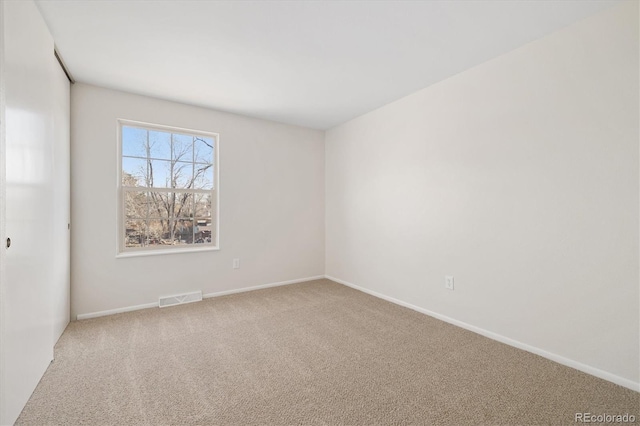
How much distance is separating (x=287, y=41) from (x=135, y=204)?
249cm

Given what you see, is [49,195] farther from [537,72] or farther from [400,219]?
[537,72]

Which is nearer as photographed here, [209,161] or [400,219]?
[400,219]

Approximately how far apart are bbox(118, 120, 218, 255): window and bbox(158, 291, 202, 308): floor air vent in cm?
55

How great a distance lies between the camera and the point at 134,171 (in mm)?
3246

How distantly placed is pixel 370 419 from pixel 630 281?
1.82 meters

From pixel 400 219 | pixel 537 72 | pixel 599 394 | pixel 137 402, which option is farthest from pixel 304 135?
pixel 599 394

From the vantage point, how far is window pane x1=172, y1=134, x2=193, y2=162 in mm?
3498

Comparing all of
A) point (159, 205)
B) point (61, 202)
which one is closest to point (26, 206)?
point (61, 202)

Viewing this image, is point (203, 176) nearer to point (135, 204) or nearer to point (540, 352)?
point (135, 204)

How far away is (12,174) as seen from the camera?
58.6 inches

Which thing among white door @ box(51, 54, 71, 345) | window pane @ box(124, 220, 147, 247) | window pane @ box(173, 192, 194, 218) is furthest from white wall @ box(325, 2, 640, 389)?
white door @ box(51, 54, 71, 345)

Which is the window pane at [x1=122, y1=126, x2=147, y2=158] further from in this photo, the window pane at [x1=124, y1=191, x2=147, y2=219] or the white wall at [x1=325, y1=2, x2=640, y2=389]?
the white wall at [x1=325, y1=2, x2=640, y2=389]

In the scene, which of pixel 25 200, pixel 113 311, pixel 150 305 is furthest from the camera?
pixel 150 305

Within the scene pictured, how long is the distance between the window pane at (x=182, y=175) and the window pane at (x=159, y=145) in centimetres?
15
